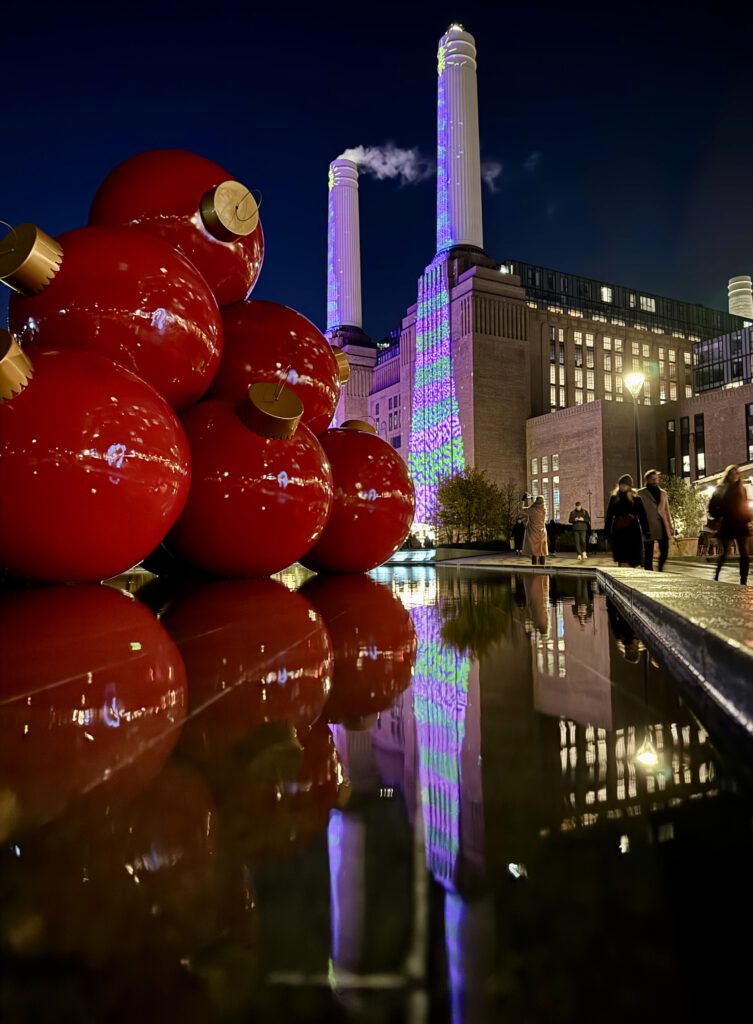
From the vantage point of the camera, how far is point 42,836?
105 centimetres

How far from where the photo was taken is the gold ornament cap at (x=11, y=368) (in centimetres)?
386

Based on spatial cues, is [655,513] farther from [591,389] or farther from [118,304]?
[591,389]

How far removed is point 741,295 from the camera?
116188 mm

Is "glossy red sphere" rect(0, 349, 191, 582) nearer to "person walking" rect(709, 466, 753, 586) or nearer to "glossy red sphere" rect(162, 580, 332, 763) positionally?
"glossy red sphere" rect(162, 580, 332, 763)

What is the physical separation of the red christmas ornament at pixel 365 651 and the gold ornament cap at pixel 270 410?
133 cm

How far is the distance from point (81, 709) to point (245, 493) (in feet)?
11.3

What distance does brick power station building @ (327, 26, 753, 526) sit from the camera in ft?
147

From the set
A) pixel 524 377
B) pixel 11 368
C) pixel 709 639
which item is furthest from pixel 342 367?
pixel 524 377

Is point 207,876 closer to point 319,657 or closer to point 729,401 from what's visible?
point 319,657

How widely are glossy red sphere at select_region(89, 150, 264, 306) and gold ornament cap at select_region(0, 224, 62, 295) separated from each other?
41.1 inches

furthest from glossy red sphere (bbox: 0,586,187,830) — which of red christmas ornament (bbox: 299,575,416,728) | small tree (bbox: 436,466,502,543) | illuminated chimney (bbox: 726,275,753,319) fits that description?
illuminated chimney (bbox: 726,275,753,319)

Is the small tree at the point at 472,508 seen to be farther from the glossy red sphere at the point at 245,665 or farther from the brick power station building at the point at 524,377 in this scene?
the glossy red sphere at the point at 245,665

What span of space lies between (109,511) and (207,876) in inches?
143

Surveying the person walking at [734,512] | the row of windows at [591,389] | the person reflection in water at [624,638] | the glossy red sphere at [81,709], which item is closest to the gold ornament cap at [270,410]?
the glossy red sphere at [81,709]
